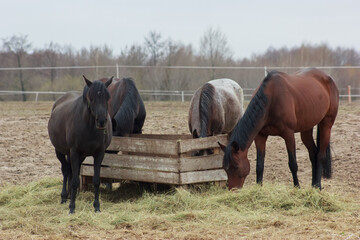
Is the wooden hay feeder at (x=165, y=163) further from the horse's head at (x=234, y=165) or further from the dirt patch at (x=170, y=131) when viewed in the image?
the dirt patch at (x=170, y=131)

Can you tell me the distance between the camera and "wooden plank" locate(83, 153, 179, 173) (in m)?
5.30

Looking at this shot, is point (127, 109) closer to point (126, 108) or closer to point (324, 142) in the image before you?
point (126, 108)

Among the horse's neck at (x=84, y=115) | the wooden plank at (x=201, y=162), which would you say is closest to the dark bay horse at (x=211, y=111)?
the wooden plank at (x=201, y=162)

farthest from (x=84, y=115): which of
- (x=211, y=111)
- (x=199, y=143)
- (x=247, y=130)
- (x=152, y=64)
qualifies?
(x=152, y=64)

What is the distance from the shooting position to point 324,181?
Answer: 6695 millimetres

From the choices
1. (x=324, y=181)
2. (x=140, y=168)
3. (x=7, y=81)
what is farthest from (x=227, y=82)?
(x=7, y=81)

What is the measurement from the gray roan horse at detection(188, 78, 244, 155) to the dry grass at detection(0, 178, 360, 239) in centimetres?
121

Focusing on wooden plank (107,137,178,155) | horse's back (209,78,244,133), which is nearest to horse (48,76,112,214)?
wooden plank (107,137,178,155)

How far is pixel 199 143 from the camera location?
218 inches

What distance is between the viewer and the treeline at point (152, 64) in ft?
76.6

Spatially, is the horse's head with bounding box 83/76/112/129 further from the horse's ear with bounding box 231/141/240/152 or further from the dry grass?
the horse's ear with bounding box 231/141/240/152

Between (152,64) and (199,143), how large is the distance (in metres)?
22.8

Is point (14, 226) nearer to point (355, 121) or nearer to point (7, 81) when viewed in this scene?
point (355, 121)

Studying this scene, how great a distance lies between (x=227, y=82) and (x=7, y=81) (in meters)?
19.4
